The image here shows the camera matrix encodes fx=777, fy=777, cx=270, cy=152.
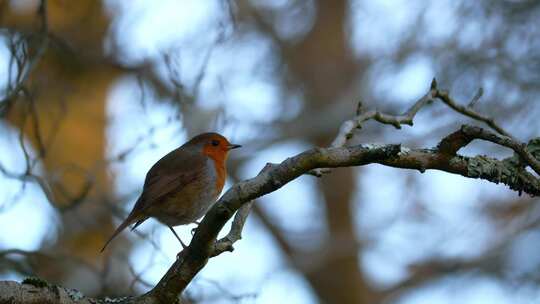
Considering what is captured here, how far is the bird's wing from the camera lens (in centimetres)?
502

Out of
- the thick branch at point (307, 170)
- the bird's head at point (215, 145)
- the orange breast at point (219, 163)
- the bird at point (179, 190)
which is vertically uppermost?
the bird's head at point (215, 145)

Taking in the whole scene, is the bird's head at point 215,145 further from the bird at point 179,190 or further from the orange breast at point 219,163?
the bird at point 179,190

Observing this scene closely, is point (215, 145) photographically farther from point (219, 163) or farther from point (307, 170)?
point (307, 170)

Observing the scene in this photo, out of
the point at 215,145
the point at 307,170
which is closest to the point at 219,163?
the point at 215,145

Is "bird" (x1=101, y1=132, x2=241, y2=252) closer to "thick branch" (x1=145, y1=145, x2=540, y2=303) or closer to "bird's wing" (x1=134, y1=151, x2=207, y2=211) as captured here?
"bird's wing" (x1=134, y1=151, x2=207, y2=211)

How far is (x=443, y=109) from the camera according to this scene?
8508mm

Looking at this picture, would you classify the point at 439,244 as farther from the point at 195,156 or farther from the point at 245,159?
the point at 195,156

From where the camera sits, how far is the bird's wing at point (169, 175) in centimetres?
502

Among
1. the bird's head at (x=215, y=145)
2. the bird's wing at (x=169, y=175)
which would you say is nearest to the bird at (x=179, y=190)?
the bird's wing at (x=169, y=175)

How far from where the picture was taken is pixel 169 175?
5.20m

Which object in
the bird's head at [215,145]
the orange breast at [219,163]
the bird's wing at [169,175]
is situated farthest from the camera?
the bird's head at [215,145]

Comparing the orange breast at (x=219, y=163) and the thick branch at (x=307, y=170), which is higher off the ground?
the orange breast at (x=219, y=163)

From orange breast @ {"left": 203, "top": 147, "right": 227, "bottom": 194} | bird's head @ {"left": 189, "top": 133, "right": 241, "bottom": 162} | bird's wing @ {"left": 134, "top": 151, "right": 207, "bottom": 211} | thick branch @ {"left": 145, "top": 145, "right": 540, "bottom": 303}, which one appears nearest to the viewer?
thick branch @ {"left": 145, "top": 145, "right": 540, "bottom": 303}

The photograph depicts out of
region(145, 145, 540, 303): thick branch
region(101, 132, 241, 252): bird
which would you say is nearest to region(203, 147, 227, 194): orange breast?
region(101, 132, 241, 252): bird
